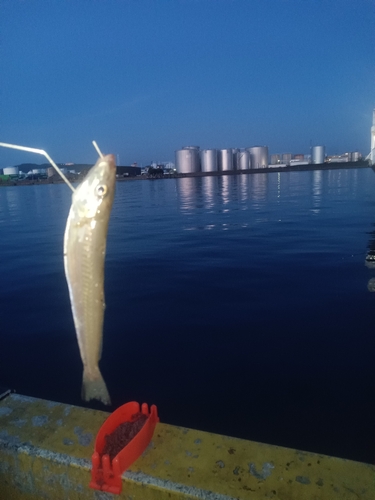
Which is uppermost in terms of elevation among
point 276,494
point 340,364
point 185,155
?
point 185,155

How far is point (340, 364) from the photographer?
22.2 feet

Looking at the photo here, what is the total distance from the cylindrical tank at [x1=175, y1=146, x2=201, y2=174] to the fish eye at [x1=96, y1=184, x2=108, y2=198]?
166374 mm

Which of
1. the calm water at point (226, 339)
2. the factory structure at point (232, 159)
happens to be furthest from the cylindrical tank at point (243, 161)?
the calm water at point (226, 339)

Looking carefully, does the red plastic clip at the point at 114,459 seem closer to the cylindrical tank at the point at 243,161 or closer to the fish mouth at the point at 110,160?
the fish mouth at the point at 110,160

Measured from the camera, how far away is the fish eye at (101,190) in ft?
5.71

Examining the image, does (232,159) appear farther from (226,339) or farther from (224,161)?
(226,339)

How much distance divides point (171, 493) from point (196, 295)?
7593 millimetres

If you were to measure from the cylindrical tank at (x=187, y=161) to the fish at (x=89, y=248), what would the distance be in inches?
6547

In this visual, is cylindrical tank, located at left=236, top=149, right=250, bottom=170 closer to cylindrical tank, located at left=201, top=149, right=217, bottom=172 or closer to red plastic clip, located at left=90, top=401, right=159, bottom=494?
cylindrical tank, located at left=201, top=149, right=217, bottom=172

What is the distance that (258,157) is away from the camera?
178 m

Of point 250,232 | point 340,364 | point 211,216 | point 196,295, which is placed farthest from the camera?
point 211,216

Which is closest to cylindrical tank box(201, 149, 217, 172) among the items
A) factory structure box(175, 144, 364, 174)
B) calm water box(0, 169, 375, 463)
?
factory structure box(175, 144, 364, 174)

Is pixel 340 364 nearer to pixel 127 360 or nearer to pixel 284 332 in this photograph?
pixel 284 332

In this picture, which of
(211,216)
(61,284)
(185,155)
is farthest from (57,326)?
(185,155)
